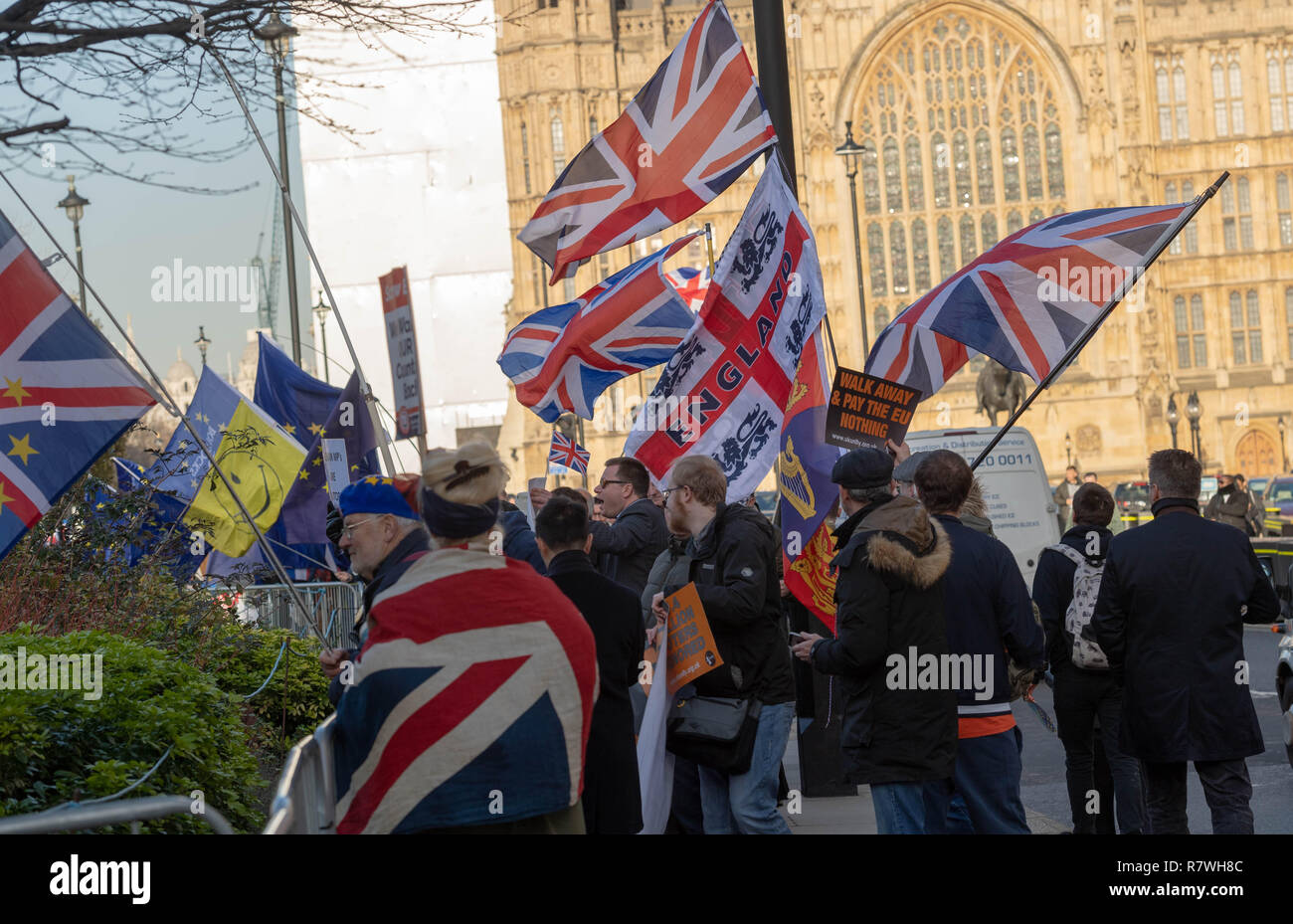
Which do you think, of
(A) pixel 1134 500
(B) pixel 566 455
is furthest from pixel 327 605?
(A) pixel 1134 500

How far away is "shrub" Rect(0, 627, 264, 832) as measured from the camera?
Answer: 4.99m

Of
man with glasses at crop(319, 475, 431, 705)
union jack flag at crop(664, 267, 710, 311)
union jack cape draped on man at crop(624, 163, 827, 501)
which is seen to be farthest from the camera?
union jack flag at crop(664, 267, 710, 311)

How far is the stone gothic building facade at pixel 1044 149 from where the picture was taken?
179 ft

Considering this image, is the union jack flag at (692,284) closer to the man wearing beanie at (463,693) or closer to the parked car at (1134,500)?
the man wearing beanie at (463,693)

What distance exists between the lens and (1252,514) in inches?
978

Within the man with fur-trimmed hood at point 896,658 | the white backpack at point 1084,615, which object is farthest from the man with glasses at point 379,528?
the white backpack at point 1084,615

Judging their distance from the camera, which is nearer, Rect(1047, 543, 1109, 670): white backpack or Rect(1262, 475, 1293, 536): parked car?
Rect(1047, 543, 1109, 670): white backpack

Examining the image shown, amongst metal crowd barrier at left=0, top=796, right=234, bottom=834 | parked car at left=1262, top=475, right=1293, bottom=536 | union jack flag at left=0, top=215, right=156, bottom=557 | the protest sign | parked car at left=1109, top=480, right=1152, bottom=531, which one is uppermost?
union jack flag at left=0, top=215, right=156, bottom=557

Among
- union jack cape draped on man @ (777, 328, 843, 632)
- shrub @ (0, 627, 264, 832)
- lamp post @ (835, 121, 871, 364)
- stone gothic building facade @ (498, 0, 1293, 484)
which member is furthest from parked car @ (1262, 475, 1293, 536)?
stone gothic building facade @ (498, 0, 1293, 484)

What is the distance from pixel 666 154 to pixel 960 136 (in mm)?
48281

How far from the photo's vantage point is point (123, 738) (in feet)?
18.2

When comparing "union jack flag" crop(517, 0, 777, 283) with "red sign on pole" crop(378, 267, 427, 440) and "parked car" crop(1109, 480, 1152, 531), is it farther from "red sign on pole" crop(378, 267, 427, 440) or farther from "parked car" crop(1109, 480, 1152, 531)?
"parked car" crop(1109, 480, 1152, 531)

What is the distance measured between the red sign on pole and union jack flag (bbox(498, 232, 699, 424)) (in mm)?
1730
